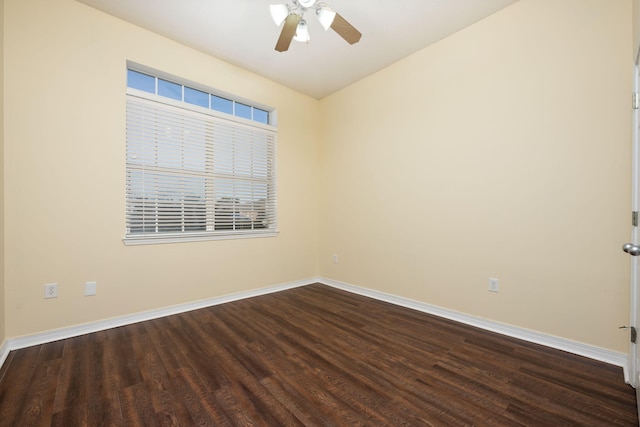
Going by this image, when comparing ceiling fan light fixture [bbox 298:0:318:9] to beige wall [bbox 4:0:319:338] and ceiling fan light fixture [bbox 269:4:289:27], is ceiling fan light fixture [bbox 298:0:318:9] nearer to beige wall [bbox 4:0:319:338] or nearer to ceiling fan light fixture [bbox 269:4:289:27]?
ceiling fan light fixture [bbox 269:4:289:27]

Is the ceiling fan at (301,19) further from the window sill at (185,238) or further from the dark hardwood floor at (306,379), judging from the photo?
the dark hardwood floor at (306,379)

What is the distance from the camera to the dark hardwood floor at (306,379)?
145cm

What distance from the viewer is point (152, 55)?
283 cm

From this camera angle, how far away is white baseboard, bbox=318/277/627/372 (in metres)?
1.96

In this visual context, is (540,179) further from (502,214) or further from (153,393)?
(153,393)

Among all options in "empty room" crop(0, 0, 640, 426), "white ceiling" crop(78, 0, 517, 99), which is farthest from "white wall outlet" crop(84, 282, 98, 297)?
"white ceiling" crop(78, 0, 517, 99)

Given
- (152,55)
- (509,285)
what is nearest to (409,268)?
(509,285)

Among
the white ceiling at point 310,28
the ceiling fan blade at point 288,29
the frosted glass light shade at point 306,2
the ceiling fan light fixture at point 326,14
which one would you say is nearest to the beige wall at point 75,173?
the white ceiling at point 310,28

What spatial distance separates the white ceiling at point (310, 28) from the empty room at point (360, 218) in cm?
3

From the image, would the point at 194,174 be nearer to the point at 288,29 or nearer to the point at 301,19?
the point at 288,29

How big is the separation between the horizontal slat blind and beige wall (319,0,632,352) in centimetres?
151

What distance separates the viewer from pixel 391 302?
3332 millimetres

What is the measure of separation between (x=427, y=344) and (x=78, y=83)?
376cm

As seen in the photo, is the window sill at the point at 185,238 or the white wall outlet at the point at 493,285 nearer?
the white wall outlet at the point at 493,285
